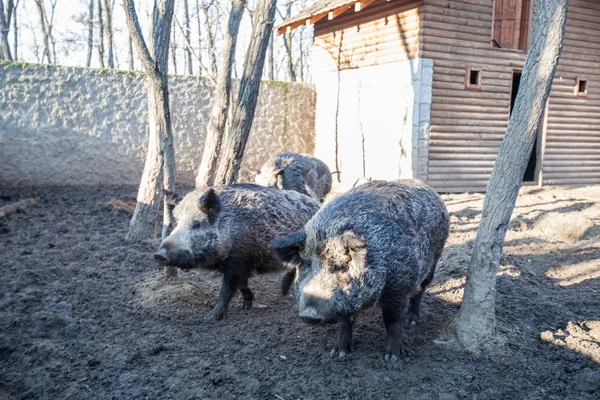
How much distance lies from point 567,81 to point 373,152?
4.85m

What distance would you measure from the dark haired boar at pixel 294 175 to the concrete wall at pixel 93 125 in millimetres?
4051

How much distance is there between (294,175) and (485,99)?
509cm

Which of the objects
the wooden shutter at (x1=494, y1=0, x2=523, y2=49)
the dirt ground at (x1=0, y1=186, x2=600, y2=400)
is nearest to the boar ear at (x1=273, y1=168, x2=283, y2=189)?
the dirt ground at (x1=0, y1=186, x2=600, y2=400)

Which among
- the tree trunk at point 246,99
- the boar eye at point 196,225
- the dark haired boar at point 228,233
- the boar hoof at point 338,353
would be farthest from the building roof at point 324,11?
the boar hoof at point 338,353

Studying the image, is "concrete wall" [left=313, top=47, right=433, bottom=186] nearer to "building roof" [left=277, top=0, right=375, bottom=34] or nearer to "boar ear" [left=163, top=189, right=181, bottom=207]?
"building roof" [left=277, top=0, right=375, bottom=34]

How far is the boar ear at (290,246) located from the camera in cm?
330

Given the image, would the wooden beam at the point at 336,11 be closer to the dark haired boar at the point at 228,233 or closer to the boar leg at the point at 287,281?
the dark haired boar at the point at 228,233

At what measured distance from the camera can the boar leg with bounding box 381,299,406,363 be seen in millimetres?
3479

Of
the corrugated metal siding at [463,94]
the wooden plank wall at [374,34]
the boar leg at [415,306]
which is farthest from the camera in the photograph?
the wooden plank wall at [374,34]

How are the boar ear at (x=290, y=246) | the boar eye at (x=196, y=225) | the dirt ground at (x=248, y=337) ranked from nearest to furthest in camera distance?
the dirt ground at (x=248, y=337) < the boar ear at (x=290, y=246) < the boar eye at (x=196, y=225)

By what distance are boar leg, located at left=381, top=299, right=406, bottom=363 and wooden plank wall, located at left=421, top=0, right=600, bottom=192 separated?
22.7ft

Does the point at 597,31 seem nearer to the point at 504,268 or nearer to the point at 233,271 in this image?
the point at 504,268

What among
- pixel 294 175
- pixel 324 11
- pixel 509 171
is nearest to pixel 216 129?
pixel 294 175

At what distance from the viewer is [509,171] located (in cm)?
345
